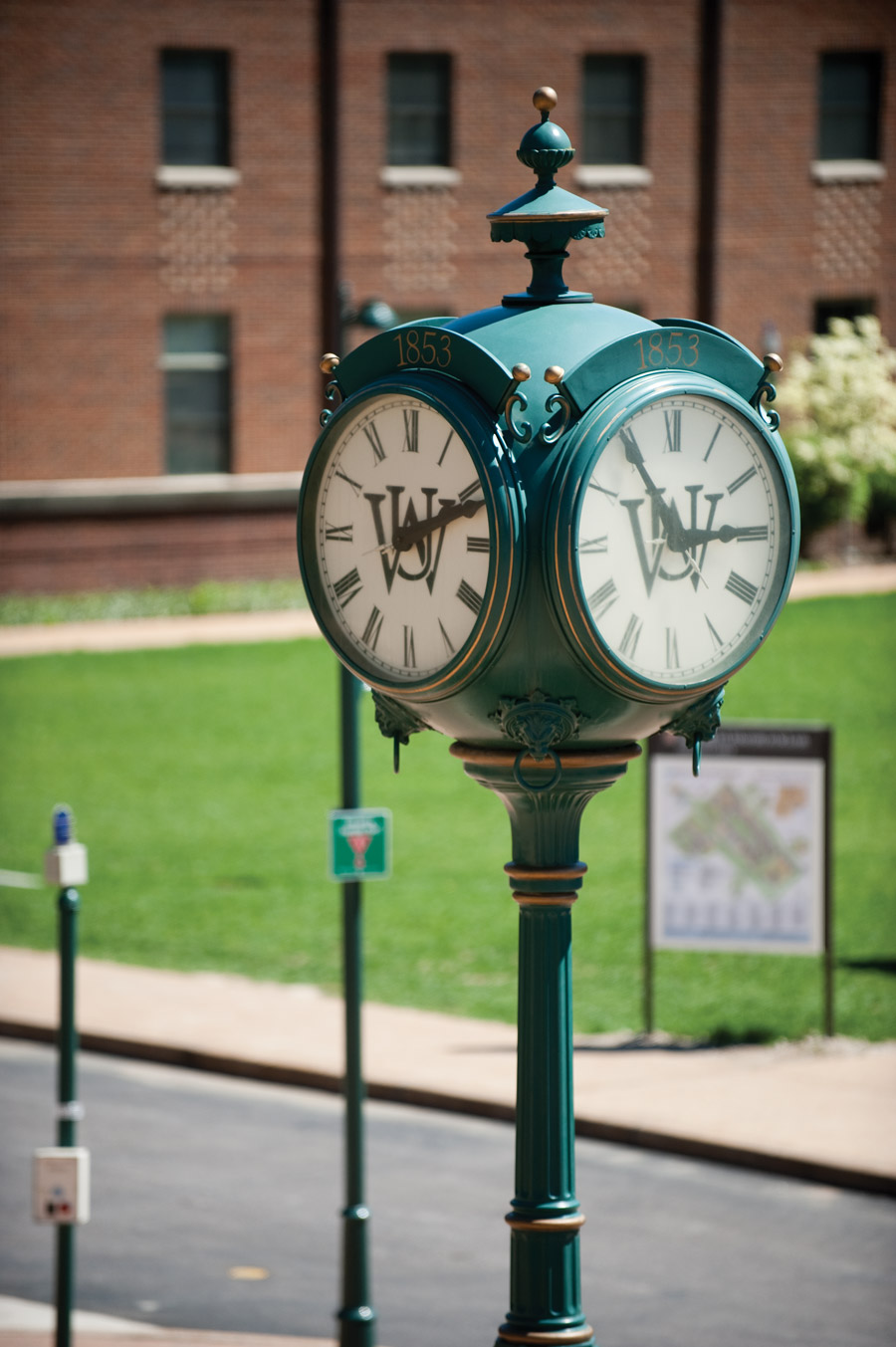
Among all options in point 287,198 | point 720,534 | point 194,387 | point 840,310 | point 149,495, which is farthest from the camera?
point 840,310

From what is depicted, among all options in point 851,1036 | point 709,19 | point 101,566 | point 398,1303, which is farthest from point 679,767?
point 709,19

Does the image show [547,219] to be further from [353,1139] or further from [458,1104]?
[458,1104]

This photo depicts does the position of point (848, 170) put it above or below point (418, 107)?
below

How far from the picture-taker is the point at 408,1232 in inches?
407

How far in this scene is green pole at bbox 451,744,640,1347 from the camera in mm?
4145

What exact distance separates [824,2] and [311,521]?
33.0m

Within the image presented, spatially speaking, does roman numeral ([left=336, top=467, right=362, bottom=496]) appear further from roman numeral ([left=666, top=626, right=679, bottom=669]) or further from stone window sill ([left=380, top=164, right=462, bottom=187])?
stone window sill ([left=380, top=164, right=462, bottom=187])

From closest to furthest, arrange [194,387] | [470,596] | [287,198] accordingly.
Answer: [470,596]
[287,198]
[194,387]

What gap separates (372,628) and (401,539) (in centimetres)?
21

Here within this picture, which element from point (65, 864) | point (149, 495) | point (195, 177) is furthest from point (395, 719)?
point (195, 177)

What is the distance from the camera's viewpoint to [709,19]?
34500mm

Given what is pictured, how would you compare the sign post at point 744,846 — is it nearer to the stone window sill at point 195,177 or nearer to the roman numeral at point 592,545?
the roman numeral at point 592,545

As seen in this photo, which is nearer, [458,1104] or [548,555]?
[548,555]

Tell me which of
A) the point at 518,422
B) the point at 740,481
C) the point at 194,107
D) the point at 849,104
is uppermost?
the point at 849,104
